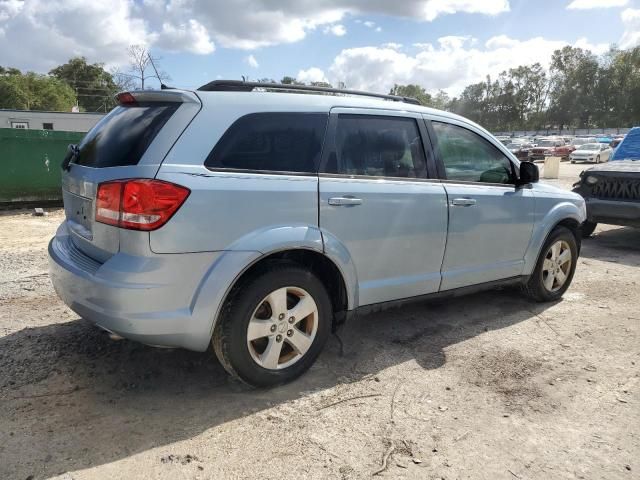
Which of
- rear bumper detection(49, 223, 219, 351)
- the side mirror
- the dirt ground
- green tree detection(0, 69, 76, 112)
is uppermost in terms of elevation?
green tree detection(0, 69, 76, 112)

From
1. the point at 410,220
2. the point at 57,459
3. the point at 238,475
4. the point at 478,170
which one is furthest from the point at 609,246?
the point at 57,459

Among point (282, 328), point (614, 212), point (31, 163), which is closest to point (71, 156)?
point (282, 328)

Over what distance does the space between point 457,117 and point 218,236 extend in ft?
7.95

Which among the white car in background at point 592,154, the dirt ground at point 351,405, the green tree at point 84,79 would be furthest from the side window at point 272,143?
the green tree at point 84,79

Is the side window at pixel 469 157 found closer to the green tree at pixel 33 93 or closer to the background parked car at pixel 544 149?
the background parked car at pixel 544 149

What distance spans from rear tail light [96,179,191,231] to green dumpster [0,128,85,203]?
871 cm

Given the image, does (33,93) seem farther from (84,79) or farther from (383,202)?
(383,202)

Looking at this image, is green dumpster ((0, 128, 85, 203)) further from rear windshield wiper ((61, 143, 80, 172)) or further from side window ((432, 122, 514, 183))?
side window ((432, 122, 514, 183))

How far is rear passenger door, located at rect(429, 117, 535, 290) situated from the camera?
3.93 metres

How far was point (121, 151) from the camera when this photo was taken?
2.94m

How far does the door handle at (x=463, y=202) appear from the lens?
387 cm

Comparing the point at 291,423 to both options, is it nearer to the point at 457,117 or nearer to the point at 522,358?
the point at 522,358

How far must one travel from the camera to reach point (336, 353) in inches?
148

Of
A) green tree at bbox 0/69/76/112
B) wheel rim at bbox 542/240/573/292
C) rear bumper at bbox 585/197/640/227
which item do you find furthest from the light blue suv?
green tree at bbox 0/69/76/112
